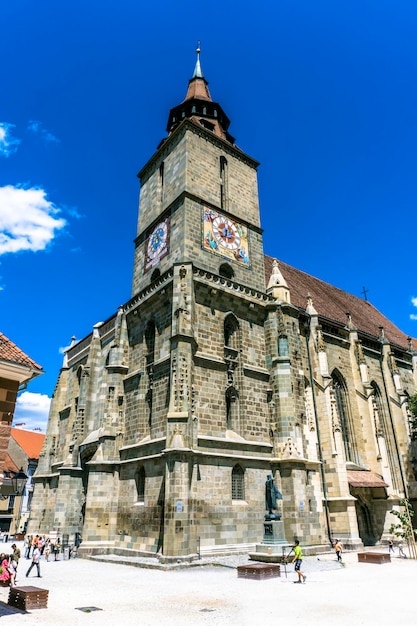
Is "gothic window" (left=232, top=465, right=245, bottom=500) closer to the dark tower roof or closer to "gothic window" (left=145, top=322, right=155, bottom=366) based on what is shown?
"gothic window" (left=145, top=322, right=155, bottom=366)

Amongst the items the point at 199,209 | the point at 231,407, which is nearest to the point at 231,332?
the point at 231,407

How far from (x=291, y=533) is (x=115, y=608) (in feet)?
35.7

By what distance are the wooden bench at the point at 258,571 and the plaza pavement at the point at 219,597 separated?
182 mm

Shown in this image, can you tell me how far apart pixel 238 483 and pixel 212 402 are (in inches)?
139

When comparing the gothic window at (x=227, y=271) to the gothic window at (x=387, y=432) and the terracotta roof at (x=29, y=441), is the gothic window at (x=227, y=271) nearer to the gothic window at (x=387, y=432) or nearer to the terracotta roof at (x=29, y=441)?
the gothic window at (x=387, y=432)

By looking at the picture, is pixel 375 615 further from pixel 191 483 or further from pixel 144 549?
pixel 144 549

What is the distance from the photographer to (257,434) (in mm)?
19641

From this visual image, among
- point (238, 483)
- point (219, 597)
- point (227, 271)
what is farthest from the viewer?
point (227, 271)

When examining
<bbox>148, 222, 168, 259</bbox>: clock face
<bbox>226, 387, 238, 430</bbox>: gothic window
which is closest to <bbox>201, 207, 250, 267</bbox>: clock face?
<bbox>148, 222, 168, 259</bbox>: clock face

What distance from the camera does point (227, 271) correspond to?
22.5 m

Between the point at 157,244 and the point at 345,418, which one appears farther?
the point at 345,418

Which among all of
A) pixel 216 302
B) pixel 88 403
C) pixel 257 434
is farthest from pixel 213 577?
pixel 88 403

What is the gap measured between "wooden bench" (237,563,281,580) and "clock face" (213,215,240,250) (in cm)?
1488

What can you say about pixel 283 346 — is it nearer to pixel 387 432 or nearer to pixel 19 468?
pixel 387 432
